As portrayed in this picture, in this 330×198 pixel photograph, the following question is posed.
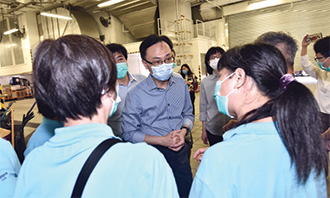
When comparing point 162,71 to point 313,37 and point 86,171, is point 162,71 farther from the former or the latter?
point 313,37

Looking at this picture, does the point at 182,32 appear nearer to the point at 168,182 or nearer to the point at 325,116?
the point at 325,116

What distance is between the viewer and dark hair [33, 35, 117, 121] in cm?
62

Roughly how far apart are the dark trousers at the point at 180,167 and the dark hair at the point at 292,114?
95 cm

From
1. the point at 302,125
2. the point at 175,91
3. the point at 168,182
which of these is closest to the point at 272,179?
the point at 302,125

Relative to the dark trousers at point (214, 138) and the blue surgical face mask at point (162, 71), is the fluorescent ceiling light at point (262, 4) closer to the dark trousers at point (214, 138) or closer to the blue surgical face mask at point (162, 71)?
the dark trousers at point (214, 138)

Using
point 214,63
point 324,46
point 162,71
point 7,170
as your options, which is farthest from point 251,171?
point 324,46

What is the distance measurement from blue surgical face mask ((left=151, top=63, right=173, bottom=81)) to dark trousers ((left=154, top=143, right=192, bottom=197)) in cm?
61

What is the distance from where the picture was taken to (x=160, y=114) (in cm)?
173

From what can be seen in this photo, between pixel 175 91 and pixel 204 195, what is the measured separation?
1219mm

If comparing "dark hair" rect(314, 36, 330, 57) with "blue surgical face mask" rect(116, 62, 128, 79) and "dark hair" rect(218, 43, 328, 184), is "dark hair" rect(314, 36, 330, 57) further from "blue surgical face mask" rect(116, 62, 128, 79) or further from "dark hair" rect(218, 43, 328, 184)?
"blue surgical face mask" rect(116, 62, 128, 79)

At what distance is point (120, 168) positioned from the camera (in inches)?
22.8

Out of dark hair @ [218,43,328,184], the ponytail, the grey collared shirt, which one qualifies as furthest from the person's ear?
the grey collared shirt

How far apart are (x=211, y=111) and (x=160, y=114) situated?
772 millimetres

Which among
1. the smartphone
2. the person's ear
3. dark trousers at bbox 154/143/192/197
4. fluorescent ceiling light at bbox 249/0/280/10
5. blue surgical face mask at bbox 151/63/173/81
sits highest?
fluorescent ceiling light at bbox 249/0/280/10
